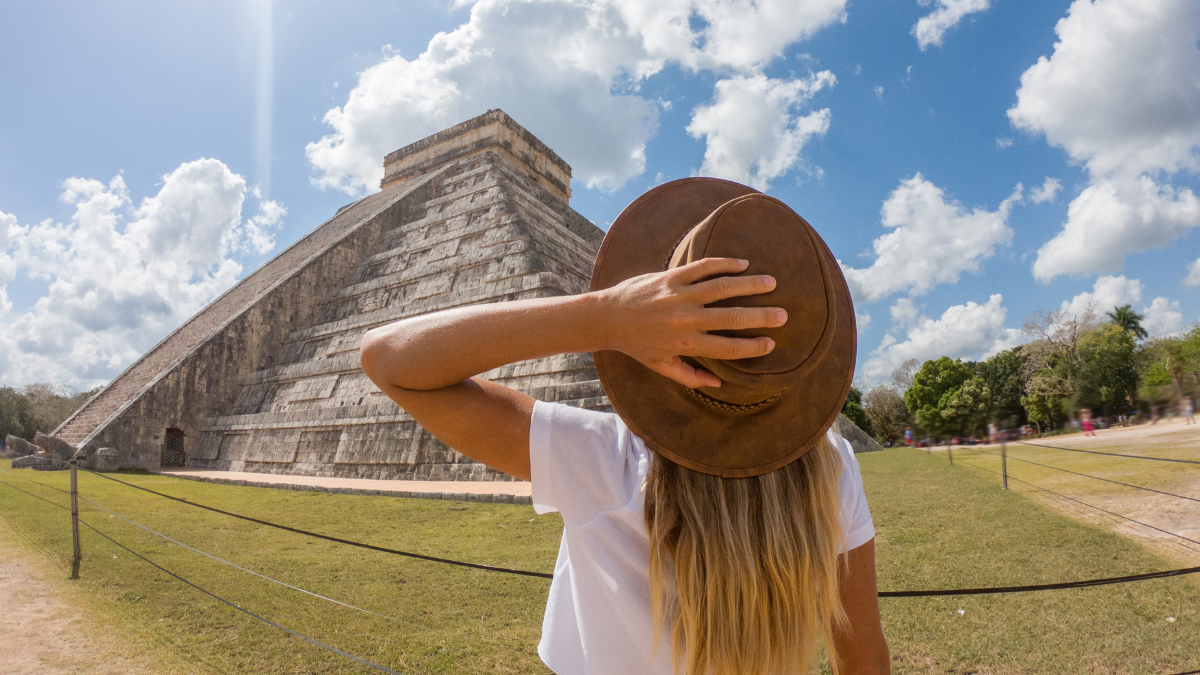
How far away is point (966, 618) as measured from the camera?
3.58 metres

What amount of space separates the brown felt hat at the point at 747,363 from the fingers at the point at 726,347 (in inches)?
1.5

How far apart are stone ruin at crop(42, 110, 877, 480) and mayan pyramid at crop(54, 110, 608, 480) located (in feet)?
0.10

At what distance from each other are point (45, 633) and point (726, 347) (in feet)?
18.0

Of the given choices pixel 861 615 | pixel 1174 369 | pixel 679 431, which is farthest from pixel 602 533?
pixel 1174 369

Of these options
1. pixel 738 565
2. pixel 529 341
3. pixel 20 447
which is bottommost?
pixel 20 447

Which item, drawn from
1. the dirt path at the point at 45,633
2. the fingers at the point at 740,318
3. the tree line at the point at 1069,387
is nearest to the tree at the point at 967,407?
the tree line at the point at 1069,387

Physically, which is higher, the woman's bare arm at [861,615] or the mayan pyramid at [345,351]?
the mayan pyramid at [345,351]

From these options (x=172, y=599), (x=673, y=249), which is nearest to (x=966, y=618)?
(x=673, y=249)

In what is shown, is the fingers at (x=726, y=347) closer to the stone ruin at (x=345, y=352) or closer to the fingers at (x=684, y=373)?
the fingers at (x=684, y=373)

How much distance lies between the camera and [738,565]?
0.92 metres

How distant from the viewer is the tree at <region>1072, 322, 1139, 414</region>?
1.52 meters

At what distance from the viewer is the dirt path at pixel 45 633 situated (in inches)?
138

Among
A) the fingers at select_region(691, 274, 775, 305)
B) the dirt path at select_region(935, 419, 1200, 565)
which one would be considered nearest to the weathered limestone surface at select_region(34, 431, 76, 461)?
the fingers at select_region(691, 274, 775, 305)

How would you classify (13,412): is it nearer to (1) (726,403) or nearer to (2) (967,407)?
(1) (726,403)
